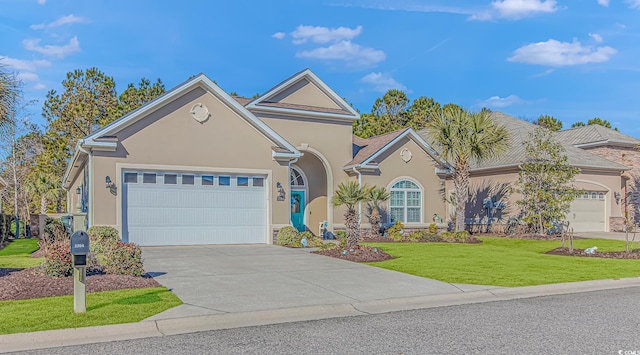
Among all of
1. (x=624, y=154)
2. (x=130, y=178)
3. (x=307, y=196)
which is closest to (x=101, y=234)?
(x=130, y=178)

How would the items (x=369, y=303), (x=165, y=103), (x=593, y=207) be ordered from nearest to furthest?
1. (x=369, y=303)
2. (x=165, y=103)
3. (x=593, y=207)

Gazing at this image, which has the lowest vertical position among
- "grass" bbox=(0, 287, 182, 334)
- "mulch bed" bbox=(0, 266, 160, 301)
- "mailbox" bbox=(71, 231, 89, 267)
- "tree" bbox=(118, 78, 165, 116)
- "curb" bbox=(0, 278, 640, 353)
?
"curb" bbox=(0, 278, 640, 353)

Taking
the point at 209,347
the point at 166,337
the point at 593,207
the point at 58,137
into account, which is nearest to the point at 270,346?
the point at 209,347

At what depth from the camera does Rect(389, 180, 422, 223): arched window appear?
24.1 m

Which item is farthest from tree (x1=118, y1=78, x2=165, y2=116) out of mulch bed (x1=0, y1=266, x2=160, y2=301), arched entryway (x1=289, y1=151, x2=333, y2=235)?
mulch bed (x1=0, y1=266, x2=160, y2=301)

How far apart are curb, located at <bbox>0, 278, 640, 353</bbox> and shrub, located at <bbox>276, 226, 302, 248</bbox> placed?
9599 mm

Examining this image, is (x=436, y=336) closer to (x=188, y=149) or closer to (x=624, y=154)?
(x=188, y=149)

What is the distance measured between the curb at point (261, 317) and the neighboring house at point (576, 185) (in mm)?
15324

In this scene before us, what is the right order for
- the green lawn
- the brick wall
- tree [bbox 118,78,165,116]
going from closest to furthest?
the green lawn < the brick wall < tree [bbox 118,78,165,116]

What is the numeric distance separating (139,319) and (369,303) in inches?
144

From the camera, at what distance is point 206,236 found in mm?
18219

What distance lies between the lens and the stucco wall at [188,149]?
1680 centimetres

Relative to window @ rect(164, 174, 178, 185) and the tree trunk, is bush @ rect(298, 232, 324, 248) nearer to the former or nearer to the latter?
window @ rect(164, 174, 178, 185)

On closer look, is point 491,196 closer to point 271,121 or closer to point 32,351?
point 271,121
